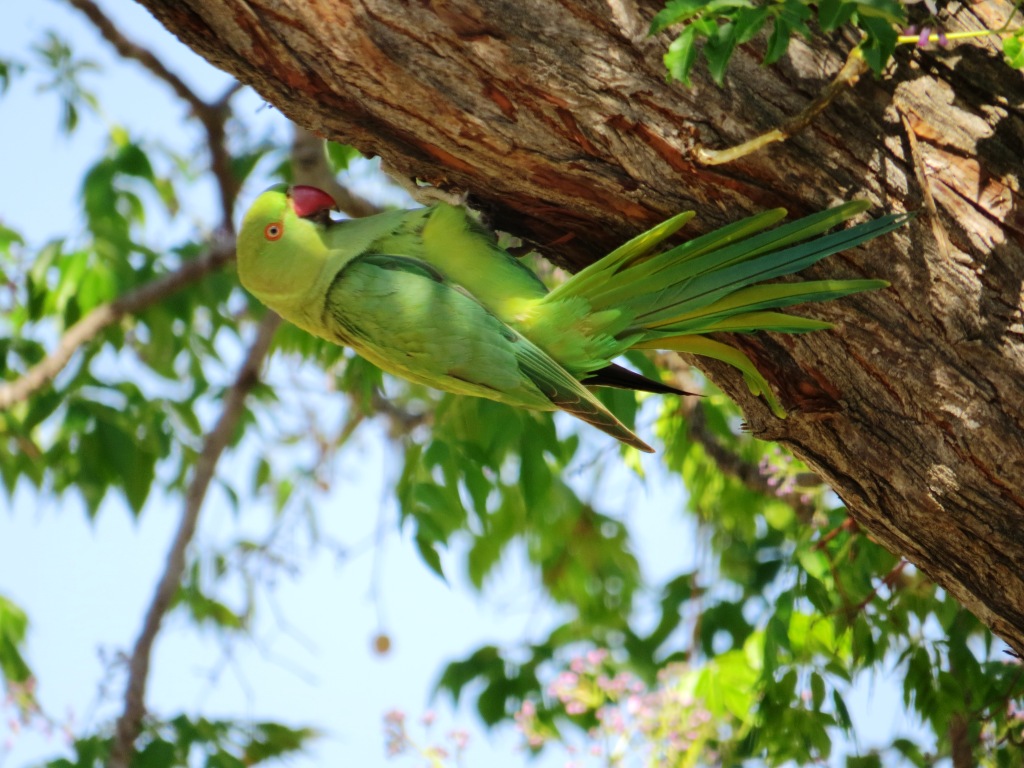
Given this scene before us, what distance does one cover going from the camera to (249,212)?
272 centimetres

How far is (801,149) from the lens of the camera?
6.97 feet

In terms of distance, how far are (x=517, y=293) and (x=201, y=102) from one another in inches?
118

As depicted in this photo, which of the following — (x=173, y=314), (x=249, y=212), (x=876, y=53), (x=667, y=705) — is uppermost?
(x=173, y=314)

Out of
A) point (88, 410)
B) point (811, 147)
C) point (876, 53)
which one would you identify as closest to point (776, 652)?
point (811, 147)

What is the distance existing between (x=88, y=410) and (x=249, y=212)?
2.16m

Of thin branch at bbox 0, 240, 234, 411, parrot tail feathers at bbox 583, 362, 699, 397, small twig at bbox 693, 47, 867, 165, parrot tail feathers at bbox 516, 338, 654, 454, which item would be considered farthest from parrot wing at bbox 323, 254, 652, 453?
thin branch at bbox 0, 240, 234, 411

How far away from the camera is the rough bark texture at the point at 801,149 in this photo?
2.10 m

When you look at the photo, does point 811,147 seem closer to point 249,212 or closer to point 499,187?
point 499,187

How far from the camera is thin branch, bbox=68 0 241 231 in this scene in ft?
15.7

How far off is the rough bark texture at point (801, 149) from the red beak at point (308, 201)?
1.30ft

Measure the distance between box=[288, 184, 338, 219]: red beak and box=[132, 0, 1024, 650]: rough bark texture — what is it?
0.40 metres

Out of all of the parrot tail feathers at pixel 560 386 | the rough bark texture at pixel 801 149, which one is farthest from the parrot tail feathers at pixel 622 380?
the rough bark texture at pixel 801 149

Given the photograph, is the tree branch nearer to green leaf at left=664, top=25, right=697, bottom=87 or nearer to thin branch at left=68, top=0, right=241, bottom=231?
thin branch at left=68, top=0, right=241, bottom=231

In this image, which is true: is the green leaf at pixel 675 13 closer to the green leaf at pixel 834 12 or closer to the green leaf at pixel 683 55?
the green leaf at pixel 683 55
